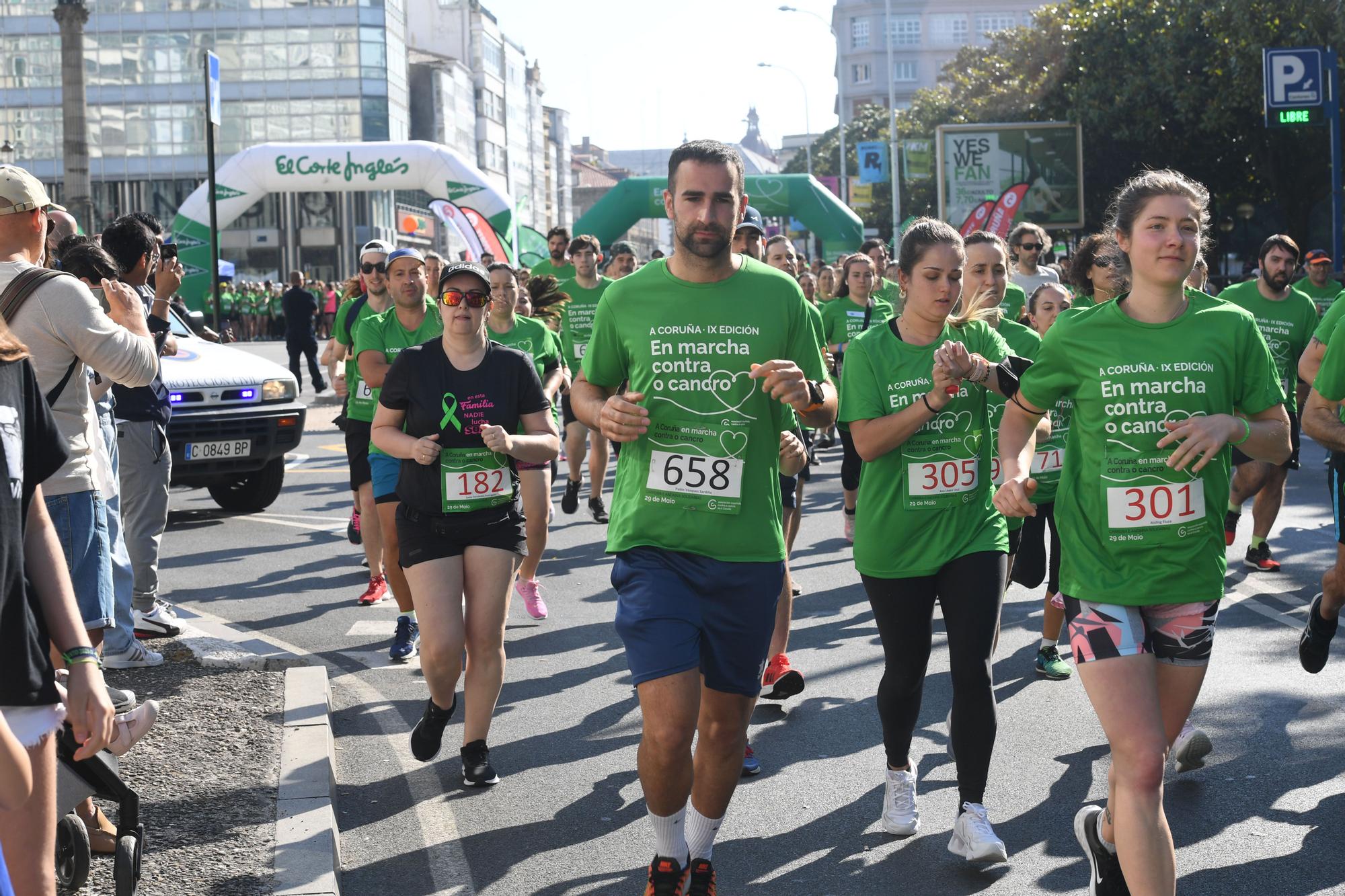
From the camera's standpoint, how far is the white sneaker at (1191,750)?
18.3 ft

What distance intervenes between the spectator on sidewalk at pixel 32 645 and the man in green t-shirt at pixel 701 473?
145 cm

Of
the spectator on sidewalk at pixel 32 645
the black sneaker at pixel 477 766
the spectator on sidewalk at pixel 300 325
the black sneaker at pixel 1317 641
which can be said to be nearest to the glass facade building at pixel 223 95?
the spectator on sidewalk at pixel 300 325

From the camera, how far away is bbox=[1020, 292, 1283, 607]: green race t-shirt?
3.95 m

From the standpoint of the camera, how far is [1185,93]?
116 ft

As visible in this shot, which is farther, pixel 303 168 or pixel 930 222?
pixel 303 168

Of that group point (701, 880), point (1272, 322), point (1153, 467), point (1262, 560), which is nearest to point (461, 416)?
point (701, 880)

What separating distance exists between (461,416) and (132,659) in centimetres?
227

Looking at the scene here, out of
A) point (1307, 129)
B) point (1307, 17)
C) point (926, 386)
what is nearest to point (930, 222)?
point (926, 386)

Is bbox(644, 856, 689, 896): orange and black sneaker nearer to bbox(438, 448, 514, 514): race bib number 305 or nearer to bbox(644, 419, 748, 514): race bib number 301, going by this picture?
bbox(644, 419, 748, 514): race bib number 301

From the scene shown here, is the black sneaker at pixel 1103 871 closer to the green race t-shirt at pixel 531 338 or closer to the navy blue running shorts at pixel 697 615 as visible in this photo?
the navy blue running shorts at pixel 697 615

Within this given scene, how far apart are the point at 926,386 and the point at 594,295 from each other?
8562 mm

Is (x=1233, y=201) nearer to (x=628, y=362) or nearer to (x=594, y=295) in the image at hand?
(x=594, y=295)

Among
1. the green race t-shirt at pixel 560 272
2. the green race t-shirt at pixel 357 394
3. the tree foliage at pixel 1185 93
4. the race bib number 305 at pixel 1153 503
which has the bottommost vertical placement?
the race bib number 305 at pixel 1153 503

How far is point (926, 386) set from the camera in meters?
5.01
